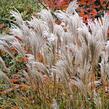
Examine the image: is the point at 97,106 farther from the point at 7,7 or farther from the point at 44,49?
the point at 7,7

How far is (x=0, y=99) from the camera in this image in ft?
16.3

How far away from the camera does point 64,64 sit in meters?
3.65

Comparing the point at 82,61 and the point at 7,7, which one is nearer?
the point at 82,61

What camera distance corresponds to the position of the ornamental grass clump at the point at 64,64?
3.69 metres

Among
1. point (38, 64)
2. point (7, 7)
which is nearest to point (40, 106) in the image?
point (38, 64)

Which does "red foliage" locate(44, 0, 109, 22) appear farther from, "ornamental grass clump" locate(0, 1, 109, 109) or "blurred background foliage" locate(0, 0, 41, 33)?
"ornamental grass clump" locate(0, 1, 109, 109)

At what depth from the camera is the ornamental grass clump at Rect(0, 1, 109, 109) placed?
369 centimetres

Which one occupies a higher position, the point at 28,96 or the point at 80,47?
the point at 80,47

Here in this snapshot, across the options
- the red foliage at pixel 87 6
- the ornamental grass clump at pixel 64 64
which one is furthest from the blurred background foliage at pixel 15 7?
the ornamental grass clump at pixel 64 64

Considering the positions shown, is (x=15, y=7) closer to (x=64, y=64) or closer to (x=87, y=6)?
(x=87, y=6)

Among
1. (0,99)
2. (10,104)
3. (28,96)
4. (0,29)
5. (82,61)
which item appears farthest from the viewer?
(0,29)

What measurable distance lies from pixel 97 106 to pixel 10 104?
3.79 ft

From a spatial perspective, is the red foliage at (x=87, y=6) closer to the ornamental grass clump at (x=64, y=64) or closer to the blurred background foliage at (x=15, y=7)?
the blurred background foliage at (x=15, y=7)

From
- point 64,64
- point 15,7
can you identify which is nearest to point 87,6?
point 15,7
